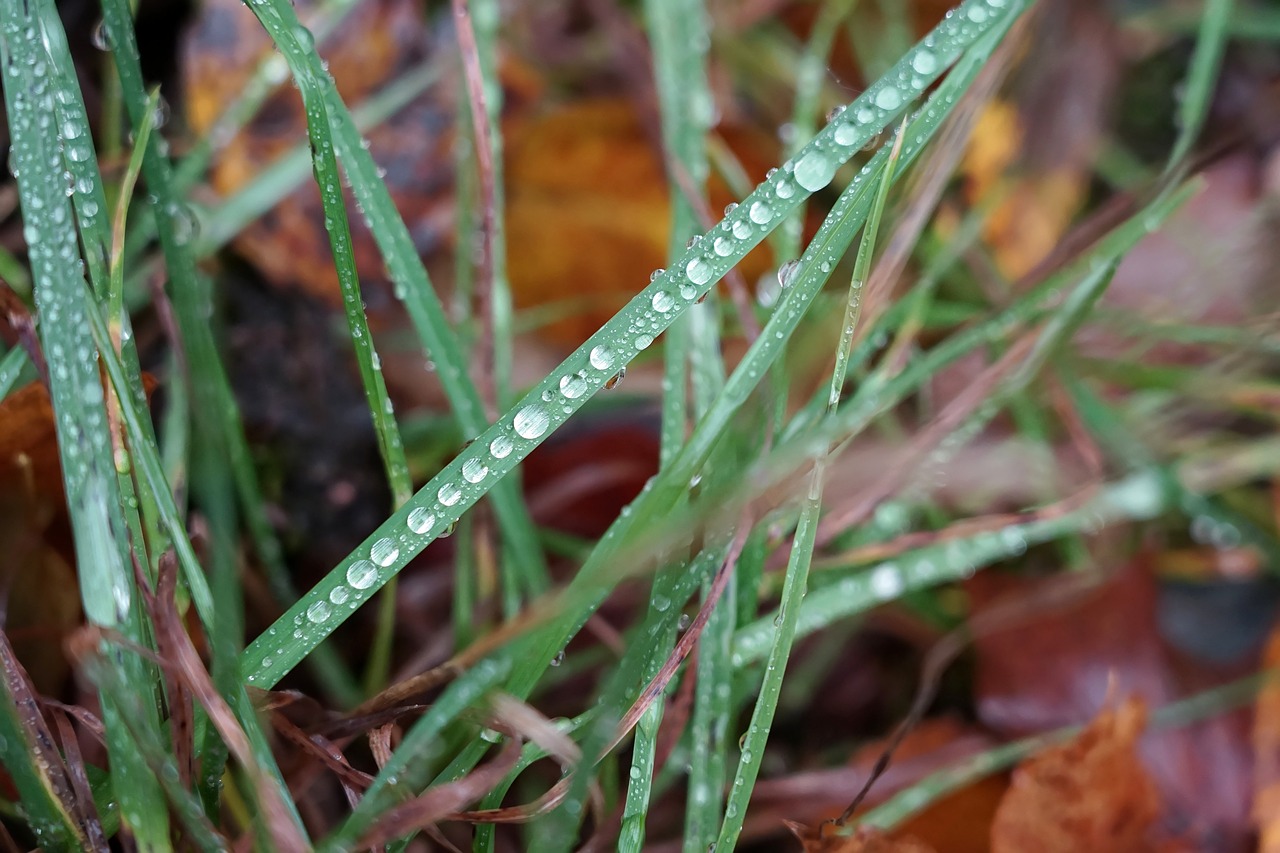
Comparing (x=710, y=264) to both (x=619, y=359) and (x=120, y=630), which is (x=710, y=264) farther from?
(x=120, y=630)

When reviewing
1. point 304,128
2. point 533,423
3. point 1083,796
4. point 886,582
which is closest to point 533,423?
point 533,423

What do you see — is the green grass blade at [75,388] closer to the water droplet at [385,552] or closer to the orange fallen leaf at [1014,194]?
the water droplet at [385,552]

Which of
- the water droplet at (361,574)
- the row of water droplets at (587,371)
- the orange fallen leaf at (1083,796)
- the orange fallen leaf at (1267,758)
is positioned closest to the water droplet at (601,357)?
the row of water droplets at (587,371)

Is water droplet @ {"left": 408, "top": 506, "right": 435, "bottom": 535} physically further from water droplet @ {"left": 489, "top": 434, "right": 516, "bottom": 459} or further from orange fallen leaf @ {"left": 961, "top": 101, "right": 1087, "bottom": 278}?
orange fallen leaf @ {"left": 961, "top": 101, "right": 1087, "bottom": 278}

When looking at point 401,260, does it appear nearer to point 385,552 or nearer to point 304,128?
point 385,552

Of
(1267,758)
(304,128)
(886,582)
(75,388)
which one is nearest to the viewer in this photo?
(75,388)

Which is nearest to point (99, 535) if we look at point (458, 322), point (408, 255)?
point (408, 255)

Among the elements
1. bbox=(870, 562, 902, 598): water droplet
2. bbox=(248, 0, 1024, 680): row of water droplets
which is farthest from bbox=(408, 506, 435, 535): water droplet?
bbox=(870, 562, 902, 598): water droplet
